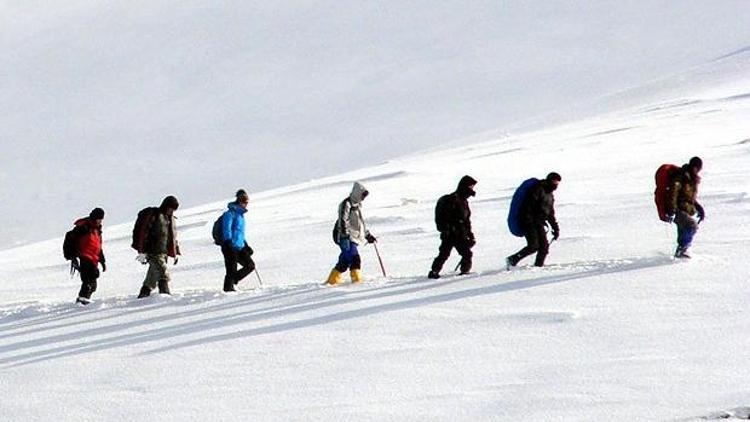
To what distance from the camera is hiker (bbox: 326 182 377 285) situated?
14.8 m

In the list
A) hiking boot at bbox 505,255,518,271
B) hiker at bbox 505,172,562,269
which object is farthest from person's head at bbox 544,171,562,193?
hiking boot at bbox 505,255,518,271

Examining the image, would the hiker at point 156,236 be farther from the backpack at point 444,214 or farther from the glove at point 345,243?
the backpack at point 444,214

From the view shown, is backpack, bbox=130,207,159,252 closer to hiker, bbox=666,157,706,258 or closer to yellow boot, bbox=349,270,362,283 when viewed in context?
yellow boot, bbox=349,270,362,283

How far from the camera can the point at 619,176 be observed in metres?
28.8

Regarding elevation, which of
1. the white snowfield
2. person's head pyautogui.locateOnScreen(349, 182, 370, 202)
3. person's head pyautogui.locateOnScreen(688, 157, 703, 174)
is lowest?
the white snowfield

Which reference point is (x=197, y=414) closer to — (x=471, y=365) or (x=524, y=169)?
(x=471, y=365)

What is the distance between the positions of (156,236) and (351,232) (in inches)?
116

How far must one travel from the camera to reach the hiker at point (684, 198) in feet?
45.5

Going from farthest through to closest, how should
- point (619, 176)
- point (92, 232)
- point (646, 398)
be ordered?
point (619, 176) < point (92, 232) < point (646, 398)

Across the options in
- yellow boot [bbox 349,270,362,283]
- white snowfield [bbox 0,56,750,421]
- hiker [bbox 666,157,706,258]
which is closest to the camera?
white snowfield [bbox 0,56,750,421]

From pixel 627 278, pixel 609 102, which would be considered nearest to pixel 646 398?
pixel 627 278

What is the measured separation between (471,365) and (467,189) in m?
5.01

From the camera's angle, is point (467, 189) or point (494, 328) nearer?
point (494, 328)

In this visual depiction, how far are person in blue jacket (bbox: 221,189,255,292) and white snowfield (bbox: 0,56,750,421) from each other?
14.8 inches
